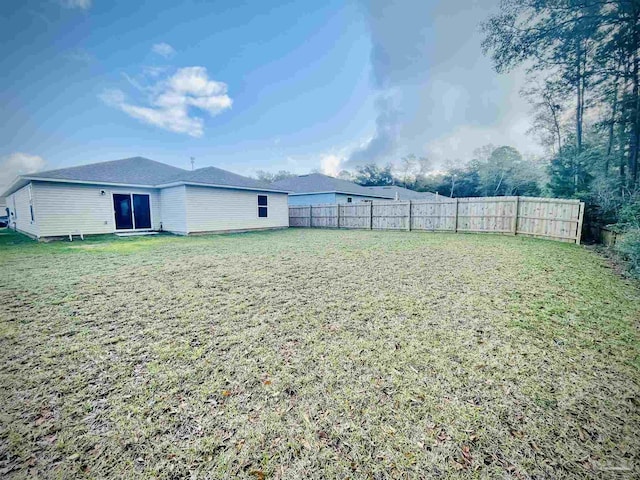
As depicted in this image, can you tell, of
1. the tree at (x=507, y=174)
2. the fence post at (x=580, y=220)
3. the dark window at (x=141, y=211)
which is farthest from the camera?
the tree at (x=507, y=174)

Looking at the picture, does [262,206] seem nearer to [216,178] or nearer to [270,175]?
[216,178]

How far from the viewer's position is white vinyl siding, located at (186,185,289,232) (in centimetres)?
1267

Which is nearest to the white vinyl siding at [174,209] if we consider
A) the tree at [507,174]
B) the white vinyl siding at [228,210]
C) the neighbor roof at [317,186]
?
the white vinyl siding at [228,210]

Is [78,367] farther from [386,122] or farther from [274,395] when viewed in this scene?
[386,122]

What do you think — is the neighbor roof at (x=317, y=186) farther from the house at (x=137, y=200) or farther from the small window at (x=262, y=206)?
the house at (x=137, y=200)

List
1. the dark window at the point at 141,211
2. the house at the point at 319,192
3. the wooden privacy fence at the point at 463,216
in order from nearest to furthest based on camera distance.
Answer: the wooden privacy fence at the point at 463,216 → the dark window at the point at 141,211 → the house at the point at 319,192

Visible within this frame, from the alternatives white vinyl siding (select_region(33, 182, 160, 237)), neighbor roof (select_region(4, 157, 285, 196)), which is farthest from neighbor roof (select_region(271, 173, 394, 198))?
white vinyl siding (select_region(33, 182, 160, 237))

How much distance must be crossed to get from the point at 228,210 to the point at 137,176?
4886mm

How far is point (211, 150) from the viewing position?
2717 centimetres

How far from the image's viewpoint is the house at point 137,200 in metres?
10.7

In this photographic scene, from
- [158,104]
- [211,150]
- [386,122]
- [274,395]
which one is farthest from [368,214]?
[386,122]

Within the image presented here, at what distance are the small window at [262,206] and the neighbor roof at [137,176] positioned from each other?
65 cm

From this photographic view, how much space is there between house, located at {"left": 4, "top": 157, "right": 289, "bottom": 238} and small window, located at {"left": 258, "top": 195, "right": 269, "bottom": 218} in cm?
5

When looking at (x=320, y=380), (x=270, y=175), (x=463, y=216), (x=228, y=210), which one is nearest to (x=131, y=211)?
(x=228, y=210)
